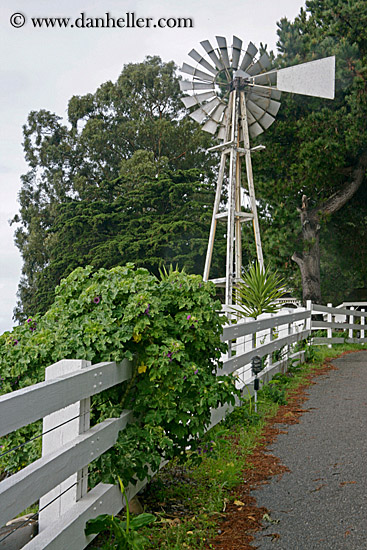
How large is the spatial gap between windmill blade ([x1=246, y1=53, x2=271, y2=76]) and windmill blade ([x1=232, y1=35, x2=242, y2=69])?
526 mm

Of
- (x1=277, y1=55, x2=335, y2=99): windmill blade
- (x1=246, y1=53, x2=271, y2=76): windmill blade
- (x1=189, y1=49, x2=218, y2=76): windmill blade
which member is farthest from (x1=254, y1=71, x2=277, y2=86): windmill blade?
(x1=277, y1=55, x2=335, y2=99): windmill blade

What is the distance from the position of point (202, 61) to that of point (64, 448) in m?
16.0

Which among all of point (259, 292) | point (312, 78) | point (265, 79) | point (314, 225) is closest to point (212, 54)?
point (265, 79)

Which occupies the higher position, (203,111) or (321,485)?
(203,111)

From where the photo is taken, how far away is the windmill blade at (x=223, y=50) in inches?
661

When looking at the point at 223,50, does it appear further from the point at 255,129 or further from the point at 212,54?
the point at 255,129

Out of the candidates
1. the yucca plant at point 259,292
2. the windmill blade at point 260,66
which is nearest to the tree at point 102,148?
the windmill blade at point 260,66

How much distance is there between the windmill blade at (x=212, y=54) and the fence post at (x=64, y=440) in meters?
15.6

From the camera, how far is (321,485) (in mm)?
4160

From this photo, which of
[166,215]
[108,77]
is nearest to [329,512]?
[166,215]


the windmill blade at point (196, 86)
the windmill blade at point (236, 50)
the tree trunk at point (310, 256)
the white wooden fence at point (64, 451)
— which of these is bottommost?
the white wooden fence at point (64, 451)

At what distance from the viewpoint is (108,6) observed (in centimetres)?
1426

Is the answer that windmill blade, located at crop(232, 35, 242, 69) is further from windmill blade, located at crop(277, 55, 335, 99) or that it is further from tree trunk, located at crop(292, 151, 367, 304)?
tree trunk, located at crop(292, 151, 367, 304)

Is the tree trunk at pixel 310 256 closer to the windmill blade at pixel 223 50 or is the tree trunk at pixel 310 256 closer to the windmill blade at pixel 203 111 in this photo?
the windmill blade at pixel 203 111
